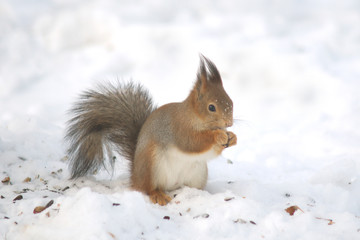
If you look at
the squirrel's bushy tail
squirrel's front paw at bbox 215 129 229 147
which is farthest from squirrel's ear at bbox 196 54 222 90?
the squirrel's bushy tail

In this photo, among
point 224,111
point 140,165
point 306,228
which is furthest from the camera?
point 140,165

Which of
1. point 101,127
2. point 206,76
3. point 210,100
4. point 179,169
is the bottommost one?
point 179,169

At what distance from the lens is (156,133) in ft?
7.41

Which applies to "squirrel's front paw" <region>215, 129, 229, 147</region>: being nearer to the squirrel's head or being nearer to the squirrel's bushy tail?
the squirrel's head

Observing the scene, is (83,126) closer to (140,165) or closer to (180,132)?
(140,165)

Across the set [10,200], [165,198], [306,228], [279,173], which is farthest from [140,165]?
[279,173]

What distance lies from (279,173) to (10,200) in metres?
1.65

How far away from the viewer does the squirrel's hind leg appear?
7.11ft

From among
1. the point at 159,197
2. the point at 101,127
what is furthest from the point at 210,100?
the point at 101,127

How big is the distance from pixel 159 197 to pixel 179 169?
163 millimetres

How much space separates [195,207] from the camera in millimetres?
2006

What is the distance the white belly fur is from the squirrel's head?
0.49ft

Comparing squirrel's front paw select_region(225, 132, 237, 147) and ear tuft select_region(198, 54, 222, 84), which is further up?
ear tuft select_region(198, 54, 222, 84)

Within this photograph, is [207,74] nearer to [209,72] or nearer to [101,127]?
[209,72]
